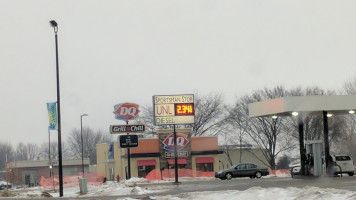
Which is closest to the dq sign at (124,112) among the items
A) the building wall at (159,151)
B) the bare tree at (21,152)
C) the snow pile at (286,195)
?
the building wall at (159,151)

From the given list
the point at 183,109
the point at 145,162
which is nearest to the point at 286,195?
the point at 183,109

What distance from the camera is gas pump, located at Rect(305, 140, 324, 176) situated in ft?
110

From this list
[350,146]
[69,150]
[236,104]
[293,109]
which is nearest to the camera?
[293,109]

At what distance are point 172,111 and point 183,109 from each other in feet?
2.50

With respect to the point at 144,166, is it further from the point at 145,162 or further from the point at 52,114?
the point at 52,114

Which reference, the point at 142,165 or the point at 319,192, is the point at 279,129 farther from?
the point at 319,192

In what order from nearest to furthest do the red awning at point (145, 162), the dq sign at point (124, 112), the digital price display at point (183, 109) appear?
1. the digital price display at point (183, 109)
2. the dq sign at point (124, 112)
3. the red awning at point (145, 162)

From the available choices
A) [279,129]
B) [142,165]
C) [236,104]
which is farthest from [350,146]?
[142,165]

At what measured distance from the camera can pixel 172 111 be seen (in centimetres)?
3762

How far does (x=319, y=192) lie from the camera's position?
628 inches

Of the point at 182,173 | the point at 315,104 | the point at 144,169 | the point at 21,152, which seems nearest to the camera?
the point at 315,104

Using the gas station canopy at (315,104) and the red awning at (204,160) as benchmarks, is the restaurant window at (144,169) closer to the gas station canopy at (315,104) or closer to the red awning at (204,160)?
the red awning at (204,160)

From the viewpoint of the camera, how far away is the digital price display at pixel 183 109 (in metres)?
37.5

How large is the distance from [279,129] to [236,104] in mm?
8329
